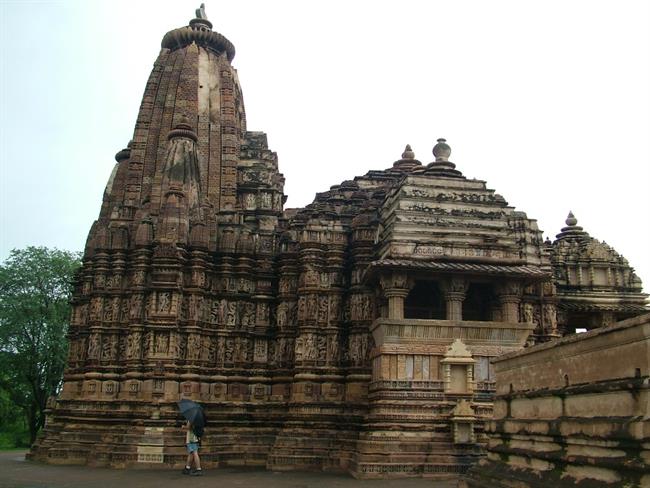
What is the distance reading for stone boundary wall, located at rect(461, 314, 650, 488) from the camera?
7.11 metres

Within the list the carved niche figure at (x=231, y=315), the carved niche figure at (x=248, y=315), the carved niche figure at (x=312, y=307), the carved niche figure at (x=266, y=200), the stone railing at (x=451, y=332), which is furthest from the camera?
the carved niche figure at (x=266, y=200)

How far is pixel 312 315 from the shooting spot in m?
20.6

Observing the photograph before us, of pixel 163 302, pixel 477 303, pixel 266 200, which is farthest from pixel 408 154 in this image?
pixel 163 302

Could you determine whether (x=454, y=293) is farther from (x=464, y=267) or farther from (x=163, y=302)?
(x=163, y=302)

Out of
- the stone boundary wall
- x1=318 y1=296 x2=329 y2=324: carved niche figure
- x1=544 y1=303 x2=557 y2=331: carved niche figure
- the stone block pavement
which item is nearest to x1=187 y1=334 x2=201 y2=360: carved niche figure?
the stone block pavement

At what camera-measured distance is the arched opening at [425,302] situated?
2039 cm

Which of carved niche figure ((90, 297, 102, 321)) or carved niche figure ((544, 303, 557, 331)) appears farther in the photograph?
carved niche figure ((90, 297, 102, 321))

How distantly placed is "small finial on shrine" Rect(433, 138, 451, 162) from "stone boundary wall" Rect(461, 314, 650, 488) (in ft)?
35.5

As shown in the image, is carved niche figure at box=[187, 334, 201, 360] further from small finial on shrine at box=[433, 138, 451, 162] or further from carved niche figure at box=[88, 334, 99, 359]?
small finial on shrine at box=[433, 138, 451, 162]

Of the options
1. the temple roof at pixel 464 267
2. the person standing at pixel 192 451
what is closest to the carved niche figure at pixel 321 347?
the temple roof at pixel 464 267

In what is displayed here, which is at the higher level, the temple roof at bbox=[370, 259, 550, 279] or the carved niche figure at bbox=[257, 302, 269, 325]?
the temple roof at bbox=[370, 259, 550, 279]

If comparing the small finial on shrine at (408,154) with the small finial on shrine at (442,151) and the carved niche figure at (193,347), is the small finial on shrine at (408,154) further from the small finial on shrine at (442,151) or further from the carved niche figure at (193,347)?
the carved niche figure at (193,347)

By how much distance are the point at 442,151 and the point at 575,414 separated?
44.2 ft

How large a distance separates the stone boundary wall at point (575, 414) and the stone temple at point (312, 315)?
6771 millimetres
